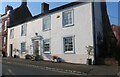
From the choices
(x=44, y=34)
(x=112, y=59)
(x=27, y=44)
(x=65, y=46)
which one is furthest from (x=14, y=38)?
(x=112, y=59)

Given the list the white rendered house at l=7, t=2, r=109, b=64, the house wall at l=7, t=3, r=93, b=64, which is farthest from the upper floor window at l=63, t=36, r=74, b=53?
the house wall at l=7, t=3, r=93, b=64

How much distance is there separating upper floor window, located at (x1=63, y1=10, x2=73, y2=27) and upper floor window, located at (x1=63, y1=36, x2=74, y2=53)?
4.91 ft

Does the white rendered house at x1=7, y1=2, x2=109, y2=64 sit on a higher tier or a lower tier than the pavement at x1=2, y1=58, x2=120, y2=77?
higher

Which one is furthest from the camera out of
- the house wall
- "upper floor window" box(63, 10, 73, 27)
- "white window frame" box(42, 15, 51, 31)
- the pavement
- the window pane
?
"white window frame" box(42, 15, 51, 31)

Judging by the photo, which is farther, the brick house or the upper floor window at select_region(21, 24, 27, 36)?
the brick house

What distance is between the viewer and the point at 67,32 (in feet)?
64.2

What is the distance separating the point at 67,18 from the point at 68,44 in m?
2.85

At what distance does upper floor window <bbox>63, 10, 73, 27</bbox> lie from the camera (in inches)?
770

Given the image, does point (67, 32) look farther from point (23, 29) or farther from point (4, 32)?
point (4, 32)

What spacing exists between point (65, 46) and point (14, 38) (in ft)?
43.1

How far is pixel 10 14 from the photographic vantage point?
111 ft

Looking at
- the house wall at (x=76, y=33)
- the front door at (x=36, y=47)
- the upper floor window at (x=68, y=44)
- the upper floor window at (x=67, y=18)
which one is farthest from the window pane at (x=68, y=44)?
the front door at (x=36, y=47)

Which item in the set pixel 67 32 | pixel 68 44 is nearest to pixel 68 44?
pixel 68 44

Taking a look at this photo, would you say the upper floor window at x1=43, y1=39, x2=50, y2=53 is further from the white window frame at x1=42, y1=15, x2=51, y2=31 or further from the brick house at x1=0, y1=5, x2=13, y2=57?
the brick house at x1=0, y1=5, x2=13, y2=57
